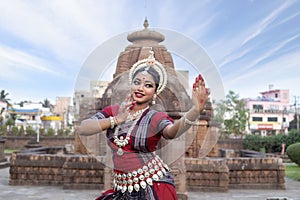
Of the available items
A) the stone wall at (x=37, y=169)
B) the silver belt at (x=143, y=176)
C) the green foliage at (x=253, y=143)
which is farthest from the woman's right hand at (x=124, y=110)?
the green foliage at (x=253, y=143)

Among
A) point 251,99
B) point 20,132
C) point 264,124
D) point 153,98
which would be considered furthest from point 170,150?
point 251,99

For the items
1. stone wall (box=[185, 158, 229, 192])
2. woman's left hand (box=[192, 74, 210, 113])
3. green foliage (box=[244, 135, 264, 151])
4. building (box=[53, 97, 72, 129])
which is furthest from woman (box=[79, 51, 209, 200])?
green foliage (box=[244, 135, 264, 151])

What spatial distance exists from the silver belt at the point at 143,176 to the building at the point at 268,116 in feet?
186

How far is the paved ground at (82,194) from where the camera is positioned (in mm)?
9492

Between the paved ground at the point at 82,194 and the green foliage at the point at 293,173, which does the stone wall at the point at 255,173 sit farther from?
the green foliage at the point at 293,173

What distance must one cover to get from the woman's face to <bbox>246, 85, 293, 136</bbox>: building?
5654cm

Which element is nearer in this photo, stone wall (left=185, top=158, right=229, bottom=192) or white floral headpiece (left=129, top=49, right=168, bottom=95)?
white floral headpiece (left=129, top=49, right=168, bottom=95)

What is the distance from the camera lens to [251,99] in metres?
63.3

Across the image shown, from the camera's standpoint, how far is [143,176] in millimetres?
3018

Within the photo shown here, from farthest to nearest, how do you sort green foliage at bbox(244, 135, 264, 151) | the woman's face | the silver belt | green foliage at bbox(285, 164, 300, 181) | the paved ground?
green foliage at bbox(244, 135, 264, 151), green foliage at bbox(285, 164, 300, 181), the paved ground, the woman's face, the silver belt

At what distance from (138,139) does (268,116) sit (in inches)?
2424

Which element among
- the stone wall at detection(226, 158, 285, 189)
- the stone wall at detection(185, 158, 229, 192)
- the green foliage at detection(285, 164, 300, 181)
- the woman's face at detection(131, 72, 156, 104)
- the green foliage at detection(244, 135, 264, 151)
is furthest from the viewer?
the green foliage at detection(244, 135, 264, 151)

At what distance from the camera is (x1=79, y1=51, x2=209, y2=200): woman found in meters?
3.02

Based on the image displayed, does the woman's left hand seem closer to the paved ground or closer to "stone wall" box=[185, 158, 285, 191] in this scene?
the paved ground
